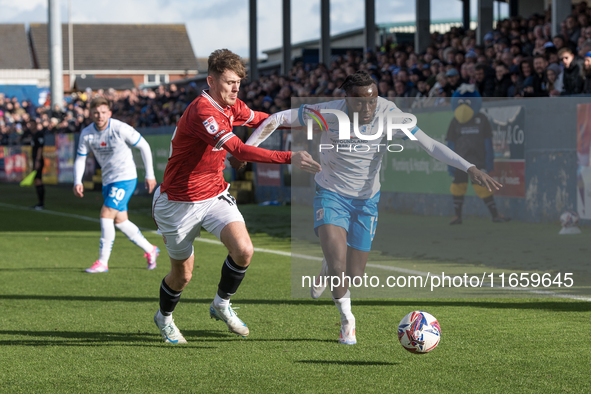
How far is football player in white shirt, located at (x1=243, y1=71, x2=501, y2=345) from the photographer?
5637mm

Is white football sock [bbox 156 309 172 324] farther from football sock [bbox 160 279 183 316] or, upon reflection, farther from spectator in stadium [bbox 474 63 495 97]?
spectator in stadium [bbox 474 63 495 97]

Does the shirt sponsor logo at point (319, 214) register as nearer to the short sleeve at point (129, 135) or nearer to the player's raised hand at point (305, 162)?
the player's raised hand at point (305, 162)

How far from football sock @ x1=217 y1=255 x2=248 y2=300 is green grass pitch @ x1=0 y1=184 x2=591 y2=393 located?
35 cm

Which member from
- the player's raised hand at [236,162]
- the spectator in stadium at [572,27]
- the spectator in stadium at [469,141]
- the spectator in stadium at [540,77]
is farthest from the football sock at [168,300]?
the spectator in stadium at [572,27]

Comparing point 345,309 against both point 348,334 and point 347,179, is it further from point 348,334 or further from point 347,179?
point 347,179

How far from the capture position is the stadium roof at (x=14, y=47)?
84.4m

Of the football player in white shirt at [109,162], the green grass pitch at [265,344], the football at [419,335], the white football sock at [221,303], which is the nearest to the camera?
the green grass pitch at [265,344]

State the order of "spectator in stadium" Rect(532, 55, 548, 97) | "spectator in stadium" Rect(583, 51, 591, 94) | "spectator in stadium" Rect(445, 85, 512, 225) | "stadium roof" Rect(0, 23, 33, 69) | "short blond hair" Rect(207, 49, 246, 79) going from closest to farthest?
"short blond hair" Rect(207, 49, 246, 79)
"spectator in stadium" Rect(583, 51, 591, 94)
"spectator in stadium" Rect(532, 55, 548, 97)
"spectator in stadium" Rect(445, 85, 512, 225)
"stadium roof" Rect(0, 23, 33, 69)

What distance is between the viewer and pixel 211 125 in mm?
5211

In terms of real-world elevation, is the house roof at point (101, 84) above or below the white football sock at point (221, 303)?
above

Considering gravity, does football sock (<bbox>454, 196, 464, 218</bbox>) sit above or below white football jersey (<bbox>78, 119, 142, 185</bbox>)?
below

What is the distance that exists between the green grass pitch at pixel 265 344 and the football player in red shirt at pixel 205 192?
1.33ft

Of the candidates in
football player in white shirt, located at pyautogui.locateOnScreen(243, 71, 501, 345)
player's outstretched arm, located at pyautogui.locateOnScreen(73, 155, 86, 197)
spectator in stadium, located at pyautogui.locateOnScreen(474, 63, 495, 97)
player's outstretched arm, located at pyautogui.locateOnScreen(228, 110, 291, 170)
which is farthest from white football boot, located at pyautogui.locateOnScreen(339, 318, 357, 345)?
spectator in stadium, located at pyautogui.locateOnScreen(474, 63, 495, 97)

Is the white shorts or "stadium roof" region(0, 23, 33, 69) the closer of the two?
the white shorts
